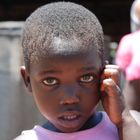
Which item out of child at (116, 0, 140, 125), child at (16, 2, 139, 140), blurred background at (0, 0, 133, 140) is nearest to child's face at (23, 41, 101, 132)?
child at (16, 2, 139, 140)

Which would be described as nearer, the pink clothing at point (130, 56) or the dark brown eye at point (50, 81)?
the dark brown eye at point (50, 81)

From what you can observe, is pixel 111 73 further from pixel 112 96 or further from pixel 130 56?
pixel 130 56

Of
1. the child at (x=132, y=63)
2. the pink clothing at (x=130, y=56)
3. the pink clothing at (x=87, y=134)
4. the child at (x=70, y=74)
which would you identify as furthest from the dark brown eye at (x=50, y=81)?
the pink clothing at (x=130, y=56)

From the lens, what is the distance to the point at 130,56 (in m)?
4.12

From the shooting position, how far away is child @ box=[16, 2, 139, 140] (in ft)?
6.89

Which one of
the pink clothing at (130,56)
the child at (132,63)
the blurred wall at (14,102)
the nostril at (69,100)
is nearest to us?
the nostril at (69,100)

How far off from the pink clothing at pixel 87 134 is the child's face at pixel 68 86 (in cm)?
5

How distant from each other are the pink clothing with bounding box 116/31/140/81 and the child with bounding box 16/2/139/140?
1.49 meters

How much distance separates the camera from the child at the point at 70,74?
6.89 feet

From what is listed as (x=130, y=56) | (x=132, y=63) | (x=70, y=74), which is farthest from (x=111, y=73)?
(x=130, y=56)

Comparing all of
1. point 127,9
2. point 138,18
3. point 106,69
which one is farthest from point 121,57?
point 127,9

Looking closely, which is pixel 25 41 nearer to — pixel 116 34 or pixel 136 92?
pixel 136 92

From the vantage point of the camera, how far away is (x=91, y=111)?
2.19 meters

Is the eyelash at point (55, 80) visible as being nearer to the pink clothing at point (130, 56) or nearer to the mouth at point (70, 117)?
the mouth at point (70, 117)
